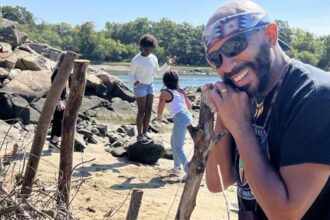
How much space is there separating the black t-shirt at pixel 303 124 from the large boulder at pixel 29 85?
37.4 feet

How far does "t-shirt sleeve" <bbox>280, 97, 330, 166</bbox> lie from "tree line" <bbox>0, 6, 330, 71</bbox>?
2797 inches

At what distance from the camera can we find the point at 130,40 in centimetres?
11144

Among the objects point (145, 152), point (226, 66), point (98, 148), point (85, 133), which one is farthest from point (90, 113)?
point (226, 66)

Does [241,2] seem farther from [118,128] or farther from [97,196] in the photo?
[118,128]

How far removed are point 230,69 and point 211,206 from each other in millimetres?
4898

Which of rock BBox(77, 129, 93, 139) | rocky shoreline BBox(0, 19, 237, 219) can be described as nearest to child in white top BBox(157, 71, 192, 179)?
rocky shoreline BBox(0, 19, 237, 219)

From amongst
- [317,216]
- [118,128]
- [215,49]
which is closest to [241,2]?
[215,49]

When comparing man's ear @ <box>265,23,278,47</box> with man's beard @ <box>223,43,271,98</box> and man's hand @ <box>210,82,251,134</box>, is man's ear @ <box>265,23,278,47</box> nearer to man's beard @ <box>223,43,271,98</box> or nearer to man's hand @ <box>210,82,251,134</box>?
man's beard @ <box>223,43,271,98</box>

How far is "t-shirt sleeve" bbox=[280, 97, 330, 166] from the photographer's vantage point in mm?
1712

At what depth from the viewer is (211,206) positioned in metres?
6.71

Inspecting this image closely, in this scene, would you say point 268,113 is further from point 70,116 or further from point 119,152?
point 119,152

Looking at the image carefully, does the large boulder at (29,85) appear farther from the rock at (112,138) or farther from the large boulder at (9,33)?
the large boulder at (9,33)

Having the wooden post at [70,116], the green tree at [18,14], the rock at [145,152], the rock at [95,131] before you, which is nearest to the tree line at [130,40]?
the green tree at [18,14]

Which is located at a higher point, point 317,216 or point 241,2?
point 241,2
